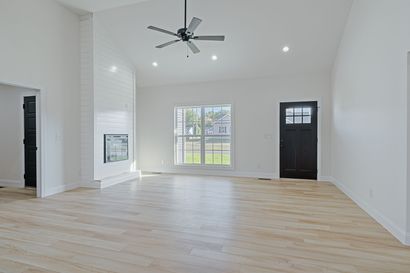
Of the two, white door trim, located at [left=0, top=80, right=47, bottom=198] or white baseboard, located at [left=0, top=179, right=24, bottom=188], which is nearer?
white door trim, located at [left=0, top=80, right=47, bottom=198]

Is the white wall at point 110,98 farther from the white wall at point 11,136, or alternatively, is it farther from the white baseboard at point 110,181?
the white wall at point 11,136

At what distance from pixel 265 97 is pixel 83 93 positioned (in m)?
4.57

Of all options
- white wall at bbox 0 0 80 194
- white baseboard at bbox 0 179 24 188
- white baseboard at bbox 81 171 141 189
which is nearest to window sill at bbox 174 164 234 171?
white baseboard at bbox 81 171 141 189

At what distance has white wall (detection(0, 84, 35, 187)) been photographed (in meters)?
5.62

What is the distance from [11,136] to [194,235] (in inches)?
207

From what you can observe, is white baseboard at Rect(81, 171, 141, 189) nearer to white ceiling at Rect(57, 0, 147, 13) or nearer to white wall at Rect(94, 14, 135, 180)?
white wall at Rect(94, 14, 135, 180)

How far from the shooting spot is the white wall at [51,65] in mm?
4262

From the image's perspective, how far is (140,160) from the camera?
8.14 metres

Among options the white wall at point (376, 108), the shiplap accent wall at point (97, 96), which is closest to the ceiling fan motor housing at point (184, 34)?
the shiplap accent wall at point (97, 96)

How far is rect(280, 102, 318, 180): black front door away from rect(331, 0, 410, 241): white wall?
4.13ft

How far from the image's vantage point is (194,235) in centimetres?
293

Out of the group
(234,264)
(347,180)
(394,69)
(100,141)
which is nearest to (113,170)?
(100,141)

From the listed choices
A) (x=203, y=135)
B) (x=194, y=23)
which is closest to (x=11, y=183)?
(x=203, y=135)

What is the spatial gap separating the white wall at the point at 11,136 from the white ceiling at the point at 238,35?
2.66 metres
